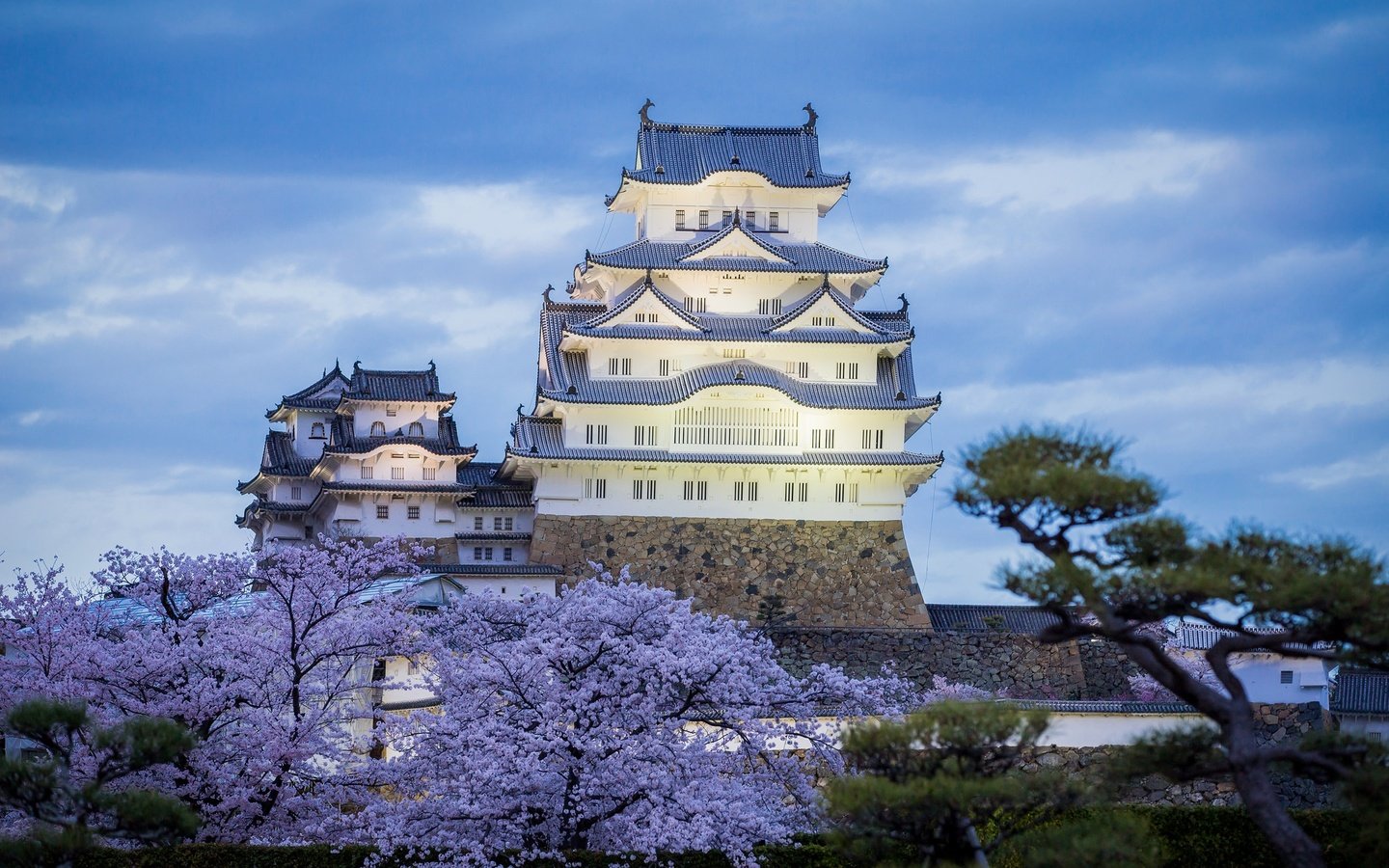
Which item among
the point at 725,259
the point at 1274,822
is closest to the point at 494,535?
the point at 725,259

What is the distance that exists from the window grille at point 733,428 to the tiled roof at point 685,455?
0.45 m

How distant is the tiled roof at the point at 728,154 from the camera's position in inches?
2060


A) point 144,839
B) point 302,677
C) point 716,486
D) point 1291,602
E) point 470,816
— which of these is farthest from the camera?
point 716,486

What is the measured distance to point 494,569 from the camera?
45.0 metres

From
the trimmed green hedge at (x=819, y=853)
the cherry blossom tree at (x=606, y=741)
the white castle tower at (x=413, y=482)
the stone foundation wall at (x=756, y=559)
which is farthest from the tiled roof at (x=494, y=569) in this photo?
the trimmed green hedge at (x=819, y=853)

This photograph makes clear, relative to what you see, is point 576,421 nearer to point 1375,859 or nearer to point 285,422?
point 285,422

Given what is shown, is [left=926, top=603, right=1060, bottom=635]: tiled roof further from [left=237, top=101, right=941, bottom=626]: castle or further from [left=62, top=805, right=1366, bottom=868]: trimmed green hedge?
[left=62, top=805, right=1366, bottom=868]: trimmed green hedge

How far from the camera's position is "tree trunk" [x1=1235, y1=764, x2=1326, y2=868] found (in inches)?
701

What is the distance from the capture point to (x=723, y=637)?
1071 inches

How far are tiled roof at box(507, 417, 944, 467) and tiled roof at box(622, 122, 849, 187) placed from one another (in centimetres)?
845

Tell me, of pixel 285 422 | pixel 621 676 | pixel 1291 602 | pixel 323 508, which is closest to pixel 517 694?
pixel 621 676

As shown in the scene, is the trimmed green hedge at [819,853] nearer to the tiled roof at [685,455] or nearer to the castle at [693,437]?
the castle at [693,437]

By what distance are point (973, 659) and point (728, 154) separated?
1729 cm

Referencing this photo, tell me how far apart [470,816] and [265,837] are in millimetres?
3841
